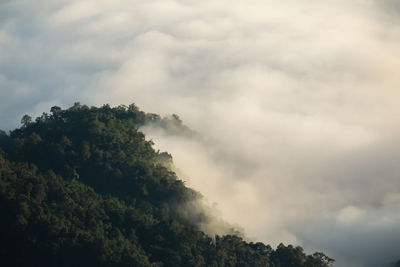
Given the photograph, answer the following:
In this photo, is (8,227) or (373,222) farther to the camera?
(373,222)

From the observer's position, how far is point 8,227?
251 ft

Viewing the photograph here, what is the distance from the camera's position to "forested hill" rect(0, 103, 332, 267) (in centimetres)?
7656

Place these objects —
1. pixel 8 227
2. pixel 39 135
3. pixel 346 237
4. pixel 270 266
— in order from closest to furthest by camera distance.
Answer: pixel 8 227 → pixel 270 266 → pixel 39 135 → pixel 346 237

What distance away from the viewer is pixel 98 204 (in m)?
86.2

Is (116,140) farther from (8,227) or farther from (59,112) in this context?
(8,227)

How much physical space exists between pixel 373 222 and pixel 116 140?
4599 centimetres

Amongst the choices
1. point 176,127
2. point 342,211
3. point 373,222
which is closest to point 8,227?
point 176,127

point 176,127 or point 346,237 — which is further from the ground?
point 176,127

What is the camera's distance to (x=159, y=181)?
96562 millimetres

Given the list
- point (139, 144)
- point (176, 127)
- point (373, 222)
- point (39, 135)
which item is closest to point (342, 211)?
point (373, 222)

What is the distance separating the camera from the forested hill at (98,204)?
76.6 m

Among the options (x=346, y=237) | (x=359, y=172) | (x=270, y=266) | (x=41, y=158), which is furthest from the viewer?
(x=359, y=172)

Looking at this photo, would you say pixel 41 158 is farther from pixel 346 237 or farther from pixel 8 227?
pixel 346 237

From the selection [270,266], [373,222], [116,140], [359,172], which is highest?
[359,172]
